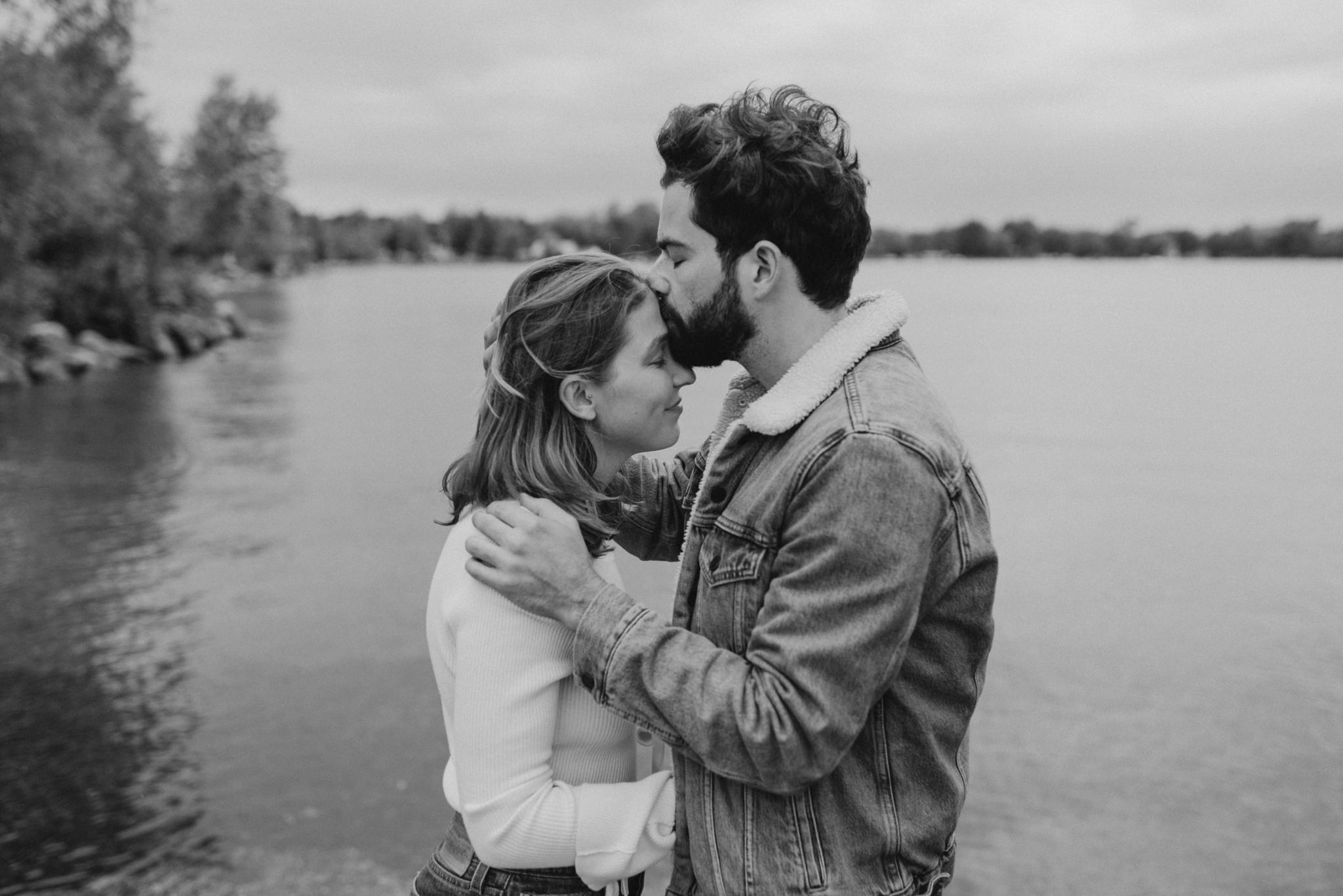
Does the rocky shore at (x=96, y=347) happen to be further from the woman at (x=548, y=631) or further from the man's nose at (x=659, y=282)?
the man's nose at (x=659, y=282)

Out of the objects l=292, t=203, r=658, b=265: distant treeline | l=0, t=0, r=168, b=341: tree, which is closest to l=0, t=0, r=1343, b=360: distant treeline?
l=0, t=0, r=168, b=341: tree

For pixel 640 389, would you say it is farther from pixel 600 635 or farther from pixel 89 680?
pixel 89 680

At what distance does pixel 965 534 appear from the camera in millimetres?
2246

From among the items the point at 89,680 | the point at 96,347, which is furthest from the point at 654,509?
the point at 96,347

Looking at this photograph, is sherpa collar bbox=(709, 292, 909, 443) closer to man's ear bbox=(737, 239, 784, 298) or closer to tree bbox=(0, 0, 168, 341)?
man's ear bbox=(737, 239, 784, 298)

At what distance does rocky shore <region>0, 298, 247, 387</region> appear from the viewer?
2736cm

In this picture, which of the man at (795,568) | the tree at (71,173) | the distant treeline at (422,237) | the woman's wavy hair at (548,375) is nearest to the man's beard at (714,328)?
the man at (795,568)

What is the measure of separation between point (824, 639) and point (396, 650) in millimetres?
8331

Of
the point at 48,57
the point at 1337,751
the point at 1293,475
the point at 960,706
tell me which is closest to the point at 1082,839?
the point at 1337,751

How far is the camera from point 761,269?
2.49m

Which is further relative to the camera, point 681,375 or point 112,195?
point 112,195

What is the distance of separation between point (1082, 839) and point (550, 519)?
638 cm

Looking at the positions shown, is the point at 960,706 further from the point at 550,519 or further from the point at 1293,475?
the point at 1293,475

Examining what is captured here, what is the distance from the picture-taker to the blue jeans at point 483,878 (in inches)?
99.0
